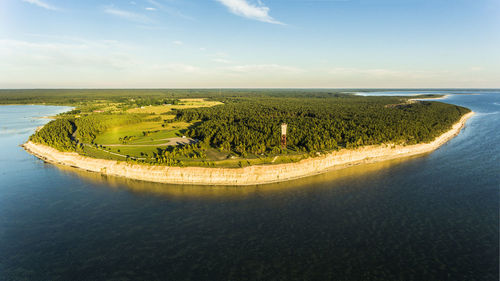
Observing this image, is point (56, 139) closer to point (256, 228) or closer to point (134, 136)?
point (134, 136)

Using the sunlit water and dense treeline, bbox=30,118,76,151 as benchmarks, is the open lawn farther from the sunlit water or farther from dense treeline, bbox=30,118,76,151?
the sunlit water

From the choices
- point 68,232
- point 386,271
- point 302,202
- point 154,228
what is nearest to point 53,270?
point 68,232

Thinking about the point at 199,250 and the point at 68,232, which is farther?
the point at 68,232

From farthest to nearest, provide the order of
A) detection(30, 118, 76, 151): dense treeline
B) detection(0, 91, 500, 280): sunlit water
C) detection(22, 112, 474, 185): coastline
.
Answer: detection(30, 118, 76, 151): dense treeline → detection(22, 112, 474, 185): coastline → detection(0, 91, 500, 280): sunlit water

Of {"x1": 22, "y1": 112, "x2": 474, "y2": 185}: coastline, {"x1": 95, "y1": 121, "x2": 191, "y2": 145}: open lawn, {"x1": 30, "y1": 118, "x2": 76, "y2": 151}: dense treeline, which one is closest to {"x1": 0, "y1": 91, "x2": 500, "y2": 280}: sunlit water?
{"x1": 22, "y1": 112, "x2": 474, "y2": 185}: coastline

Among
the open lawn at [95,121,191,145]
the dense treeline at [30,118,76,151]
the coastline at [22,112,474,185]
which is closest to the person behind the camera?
the coastline at [22,112,474,185]

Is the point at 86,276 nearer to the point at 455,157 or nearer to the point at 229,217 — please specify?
the point at 229,217

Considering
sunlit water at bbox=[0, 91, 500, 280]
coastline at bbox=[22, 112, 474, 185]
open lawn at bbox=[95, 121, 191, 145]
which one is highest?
open lawn at bbox=[95, 121, 191, 145]

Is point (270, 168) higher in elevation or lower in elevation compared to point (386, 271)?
higher
